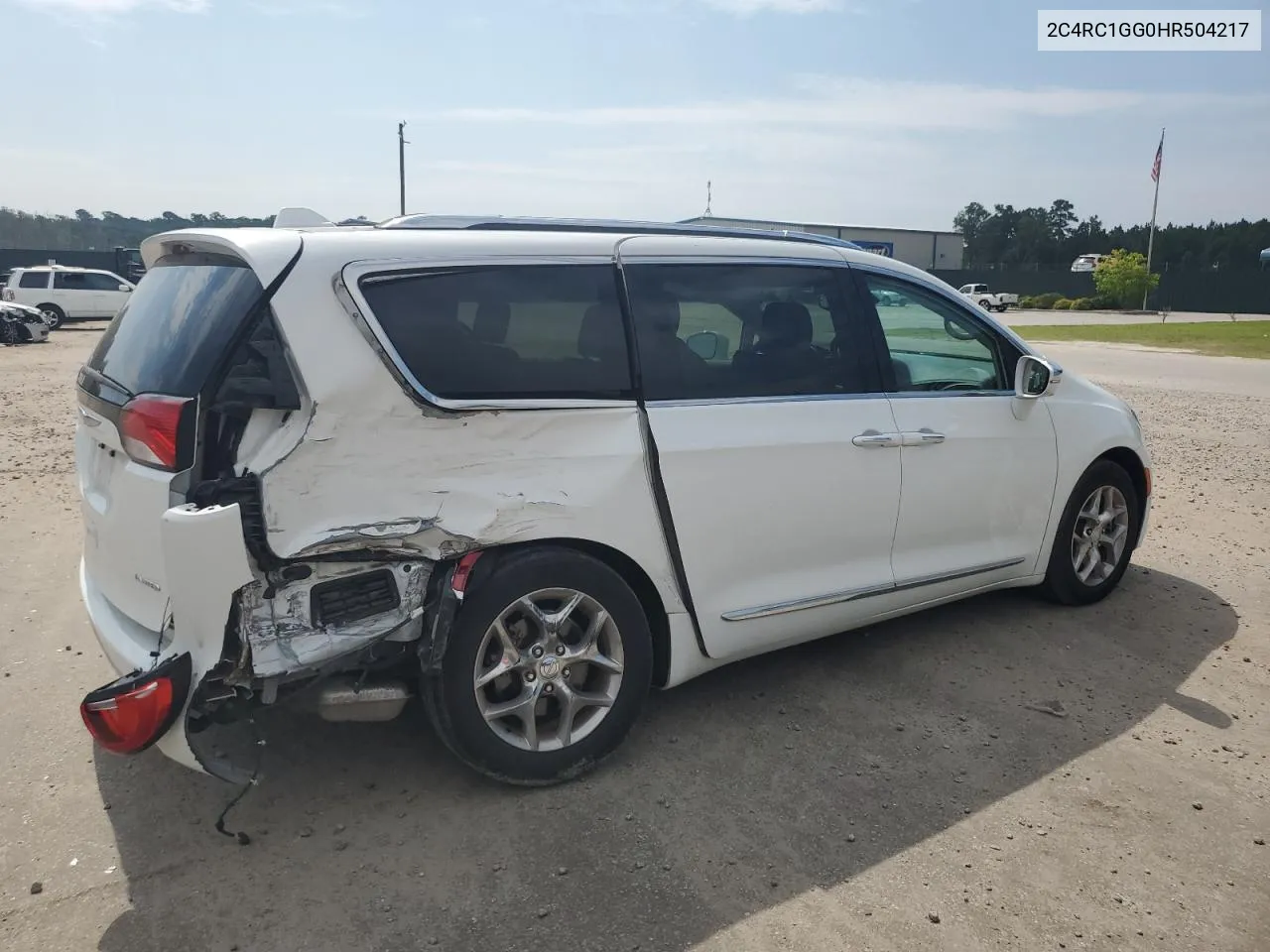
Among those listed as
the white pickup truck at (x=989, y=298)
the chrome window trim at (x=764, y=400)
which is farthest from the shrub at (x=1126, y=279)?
the chrome window trim at (x=764, y=400)

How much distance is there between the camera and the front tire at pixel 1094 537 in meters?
4.96

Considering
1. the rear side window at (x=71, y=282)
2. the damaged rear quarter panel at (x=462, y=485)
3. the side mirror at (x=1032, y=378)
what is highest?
the rear side window at (x=71, y=282)

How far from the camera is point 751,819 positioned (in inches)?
126

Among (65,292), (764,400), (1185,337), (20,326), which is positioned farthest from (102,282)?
(1185,337)

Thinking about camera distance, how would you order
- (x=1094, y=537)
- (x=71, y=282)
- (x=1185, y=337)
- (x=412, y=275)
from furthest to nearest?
1. (x=1185, y=337)
2. (x=71, y=282)
3. (x=1094, y=537)
4. (x=412, y=275)

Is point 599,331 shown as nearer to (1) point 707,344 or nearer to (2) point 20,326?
(1) point 707,344

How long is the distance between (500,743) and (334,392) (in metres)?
1.27

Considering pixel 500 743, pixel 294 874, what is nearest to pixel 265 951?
pixel 294 874

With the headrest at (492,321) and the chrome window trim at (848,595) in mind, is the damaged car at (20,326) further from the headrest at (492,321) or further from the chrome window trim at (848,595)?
the chrome window trim at (848,595)

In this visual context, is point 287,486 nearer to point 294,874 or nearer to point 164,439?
point 164,439

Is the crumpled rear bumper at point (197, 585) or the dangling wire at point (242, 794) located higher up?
the crumpled rear bumper at point (197, 585)

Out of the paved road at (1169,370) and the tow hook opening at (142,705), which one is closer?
the tow hook opening at (142,705)

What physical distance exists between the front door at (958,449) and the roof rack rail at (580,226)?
41cm

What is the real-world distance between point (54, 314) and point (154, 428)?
3082 centimetres
